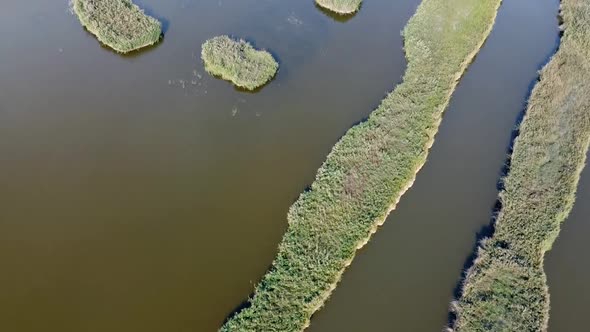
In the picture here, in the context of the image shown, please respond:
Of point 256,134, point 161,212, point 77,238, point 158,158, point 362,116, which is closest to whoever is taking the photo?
point 77,238

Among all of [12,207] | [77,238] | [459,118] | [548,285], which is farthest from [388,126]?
[12,207]

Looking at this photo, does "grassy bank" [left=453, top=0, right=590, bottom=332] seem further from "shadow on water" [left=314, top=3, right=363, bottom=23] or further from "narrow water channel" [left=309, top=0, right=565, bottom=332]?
"shadow on water" [left=314, top=3, right=363, bottom=23]

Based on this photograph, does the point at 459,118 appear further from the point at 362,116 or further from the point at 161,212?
the point at 161,212

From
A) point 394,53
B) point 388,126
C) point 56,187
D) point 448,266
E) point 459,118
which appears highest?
point 394,53

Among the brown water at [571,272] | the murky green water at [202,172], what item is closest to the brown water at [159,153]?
the murky green water at [202,172]

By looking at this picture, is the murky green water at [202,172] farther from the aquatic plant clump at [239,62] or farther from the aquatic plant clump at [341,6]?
the aquatic plant clump at [341,6]

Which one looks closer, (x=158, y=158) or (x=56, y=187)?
(x=56, y=187)

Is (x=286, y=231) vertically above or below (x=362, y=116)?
below
